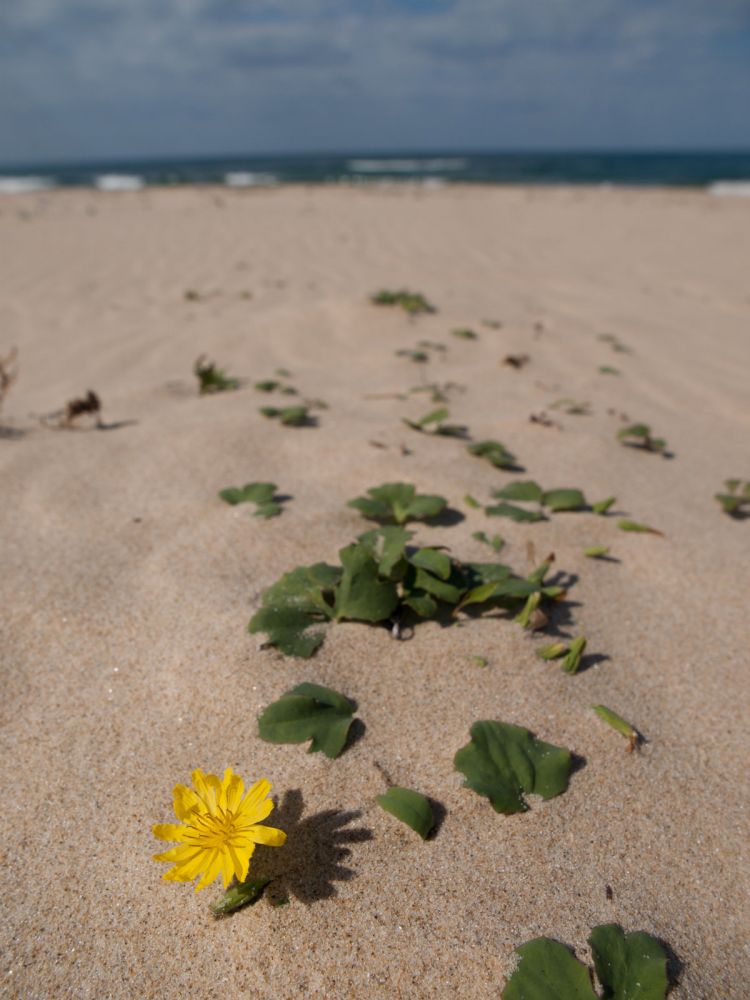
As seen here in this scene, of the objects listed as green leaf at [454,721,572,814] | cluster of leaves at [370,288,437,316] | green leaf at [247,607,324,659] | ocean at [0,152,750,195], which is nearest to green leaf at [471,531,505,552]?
green leaf at [247,607,324,659]

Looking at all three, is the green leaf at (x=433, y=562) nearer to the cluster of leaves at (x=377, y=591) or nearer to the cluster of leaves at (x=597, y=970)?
the cluster of leaves at (x=377, y=591)

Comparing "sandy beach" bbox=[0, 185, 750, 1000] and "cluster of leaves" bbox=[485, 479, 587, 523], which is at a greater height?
"cluster of leaves" bbox=[485, 479, 587, 523]

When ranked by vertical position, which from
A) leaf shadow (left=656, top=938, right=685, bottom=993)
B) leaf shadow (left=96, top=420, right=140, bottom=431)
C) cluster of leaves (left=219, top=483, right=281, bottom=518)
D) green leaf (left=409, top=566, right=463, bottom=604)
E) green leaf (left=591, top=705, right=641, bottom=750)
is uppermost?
green leaf (left=409, top=566, right=463, bottom=604)

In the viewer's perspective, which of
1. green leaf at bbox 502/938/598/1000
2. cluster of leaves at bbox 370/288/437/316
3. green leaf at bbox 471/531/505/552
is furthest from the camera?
cluster of leaves at bbox 370/288/437/316

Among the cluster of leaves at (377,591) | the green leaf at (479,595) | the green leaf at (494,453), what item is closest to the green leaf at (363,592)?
the cluster of leaves at (377,591)

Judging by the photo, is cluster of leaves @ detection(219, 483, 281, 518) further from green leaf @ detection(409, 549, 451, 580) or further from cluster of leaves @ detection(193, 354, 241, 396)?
cluster of leaves @ detection(193, 354, 241, 396)

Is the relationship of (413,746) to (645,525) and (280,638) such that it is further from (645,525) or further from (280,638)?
(645,525)
